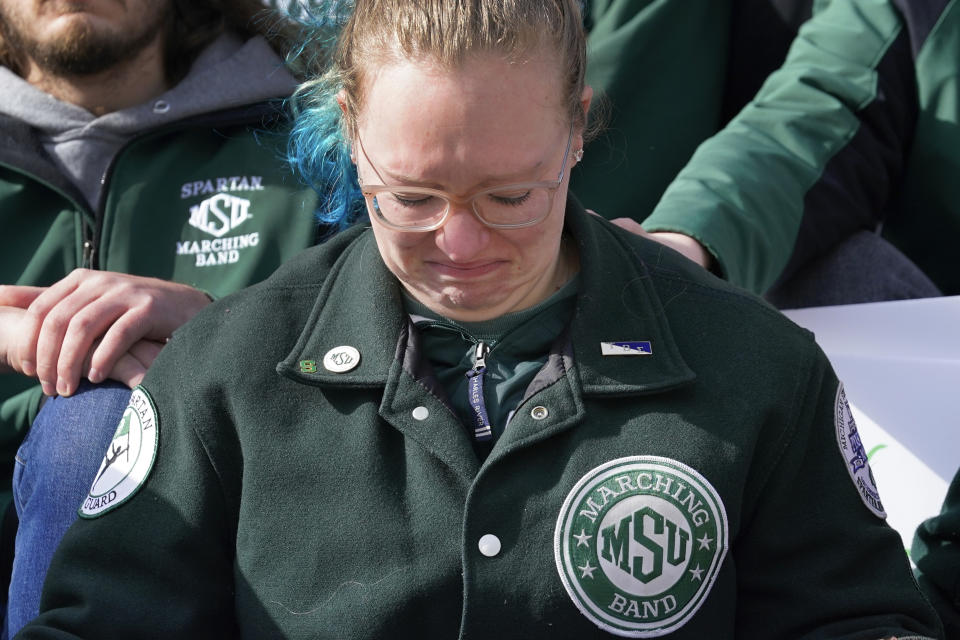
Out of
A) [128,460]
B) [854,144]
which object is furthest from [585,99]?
[854,144]

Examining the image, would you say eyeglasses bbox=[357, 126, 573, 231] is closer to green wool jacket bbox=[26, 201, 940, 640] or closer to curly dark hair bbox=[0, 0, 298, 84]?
green wool jacket bbox=[26, 201, 940, 640]

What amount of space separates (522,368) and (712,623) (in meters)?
0.42

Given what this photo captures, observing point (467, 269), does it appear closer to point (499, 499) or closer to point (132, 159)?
point (499, 499)

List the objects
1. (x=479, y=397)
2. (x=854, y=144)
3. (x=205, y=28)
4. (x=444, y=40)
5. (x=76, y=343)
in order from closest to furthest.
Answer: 1. (x=444, y=40)
2. (x=479, y=397)
3. (x=76, y=343)
4. (x=854, y=144)
5. (x=205, y=28)

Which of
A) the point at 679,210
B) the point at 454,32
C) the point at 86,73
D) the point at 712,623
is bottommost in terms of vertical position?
the point at 712,623

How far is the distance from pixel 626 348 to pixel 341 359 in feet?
1.30

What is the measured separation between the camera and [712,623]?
151cm

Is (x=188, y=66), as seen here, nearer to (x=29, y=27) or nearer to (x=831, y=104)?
(x=29, y=27)

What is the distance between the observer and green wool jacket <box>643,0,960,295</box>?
7.61ft

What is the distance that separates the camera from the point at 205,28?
2.73m

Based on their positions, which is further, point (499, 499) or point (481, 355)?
point (481, 355)

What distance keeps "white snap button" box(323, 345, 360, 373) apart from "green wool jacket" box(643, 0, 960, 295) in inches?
34.7

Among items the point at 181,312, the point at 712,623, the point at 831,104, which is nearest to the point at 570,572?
the point at 712,623

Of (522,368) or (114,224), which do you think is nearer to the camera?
(522,368)
